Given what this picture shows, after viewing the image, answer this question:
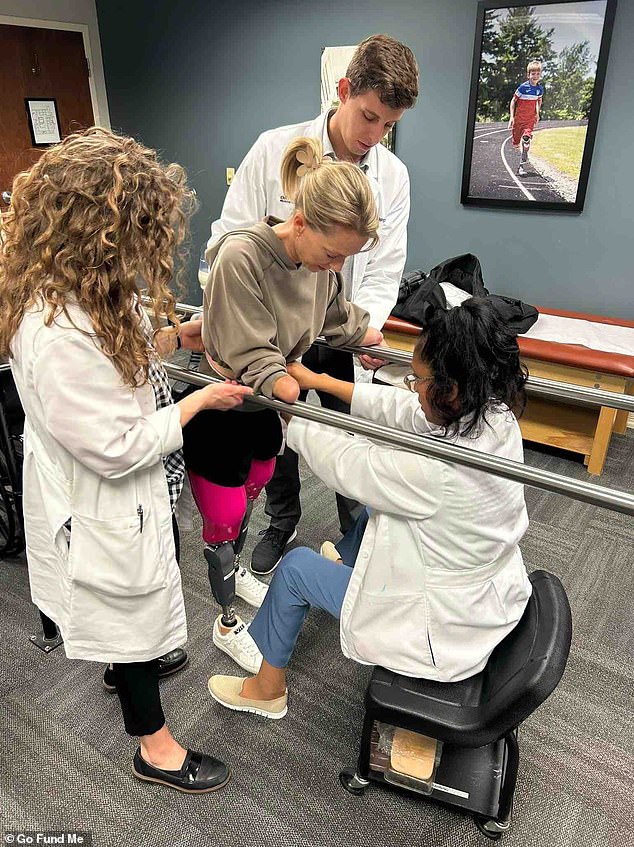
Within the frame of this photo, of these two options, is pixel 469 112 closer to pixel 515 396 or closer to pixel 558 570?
pixel 558 570

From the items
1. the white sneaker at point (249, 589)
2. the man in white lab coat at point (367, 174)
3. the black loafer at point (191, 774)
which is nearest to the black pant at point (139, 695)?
the black loafer at point (191, 774)

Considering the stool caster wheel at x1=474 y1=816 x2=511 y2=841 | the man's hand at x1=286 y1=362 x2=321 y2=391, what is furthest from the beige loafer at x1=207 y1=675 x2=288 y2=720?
the man's hand at x1=286 y1=362 x2=321 y2=391

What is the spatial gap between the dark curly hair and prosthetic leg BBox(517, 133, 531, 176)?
2989 mm

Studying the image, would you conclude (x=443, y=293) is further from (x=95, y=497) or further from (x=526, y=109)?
(x=95, y=497)

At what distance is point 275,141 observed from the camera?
78.6 inches

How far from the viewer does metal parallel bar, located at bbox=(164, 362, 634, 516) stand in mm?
1017

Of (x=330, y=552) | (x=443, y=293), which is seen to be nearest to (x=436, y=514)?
(x=330, y=552)

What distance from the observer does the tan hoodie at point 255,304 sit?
1320 mm

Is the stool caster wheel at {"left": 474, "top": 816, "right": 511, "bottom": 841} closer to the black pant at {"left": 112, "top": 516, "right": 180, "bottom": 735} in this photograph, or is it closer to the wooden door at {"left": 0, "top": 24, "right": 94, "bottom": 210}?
the black pant at {"left": 112, "top": 516, "right": 180, "bottom": 735}

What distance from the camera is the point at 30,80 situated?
488 cm

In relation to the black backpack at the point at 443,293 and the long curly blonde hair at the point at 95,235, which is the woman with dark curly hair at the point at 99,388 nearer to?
the long curly blonde hair at the point at 95,235

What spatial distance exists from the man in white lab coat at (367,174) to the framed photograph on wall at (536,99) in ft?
6.43

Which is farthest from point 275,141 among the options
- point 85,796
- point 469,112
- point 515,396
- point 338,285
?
point 469,112

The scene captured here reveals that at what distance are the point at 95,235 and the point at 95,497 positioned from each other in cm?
50
